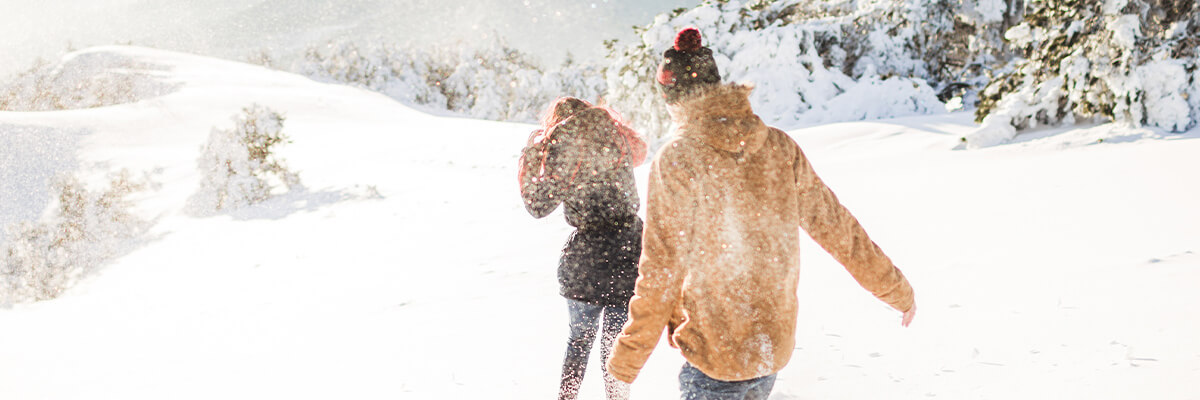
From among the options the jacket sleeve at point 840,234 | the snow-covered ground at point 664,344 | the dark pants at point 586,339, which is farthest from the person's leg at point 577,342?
the jacket sleeve at point 840,234

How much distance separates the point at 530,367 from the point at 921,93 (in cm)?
1212

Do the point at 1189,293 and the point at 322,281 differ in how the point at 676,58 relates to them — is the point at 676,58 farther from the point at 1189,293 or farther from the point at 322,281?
the point at 322,281

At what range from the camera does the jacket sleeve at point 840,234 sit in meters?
1.59

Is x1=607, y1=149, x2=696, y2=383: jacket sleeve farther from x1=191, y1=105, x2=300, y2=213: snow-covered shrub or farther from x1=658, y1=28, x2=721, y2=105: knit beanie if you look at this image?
x1=191, y1=105, x2=300, y2=213: snow-covered shrub

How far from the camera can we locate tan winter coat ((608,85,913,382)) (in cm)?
146

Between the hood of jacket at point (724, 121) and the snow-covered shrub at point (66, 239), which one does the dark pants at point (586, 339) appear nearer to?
the hood of jacket at point (724, 121)

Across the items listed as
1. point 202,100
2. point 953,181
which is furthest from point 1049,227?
point 202,100

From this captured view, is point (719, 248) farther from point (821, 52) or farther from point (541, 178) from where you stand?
point (821, 52)

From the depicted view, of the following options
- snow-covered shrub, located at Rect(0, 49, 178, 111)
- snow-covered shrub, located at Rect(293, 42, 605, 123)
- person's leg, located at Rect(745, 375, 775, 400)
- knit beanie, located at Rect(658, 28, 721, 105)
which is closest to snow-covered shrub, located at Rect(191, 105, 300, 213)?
knit beanie, located at Rect(658, 28, 721, 105)

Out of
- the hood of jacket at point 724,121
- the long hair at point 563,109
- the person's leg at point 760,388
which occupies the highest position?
the hood of jacket at point 724,121

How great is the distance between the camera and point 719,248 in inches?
58.0

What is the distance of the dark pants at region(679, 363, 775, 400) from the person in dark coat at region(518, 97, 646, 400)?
0.88m

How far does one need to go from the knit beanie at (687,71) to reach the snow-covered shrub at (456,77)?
42.6 m

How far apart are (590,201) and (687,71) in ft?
3.17
